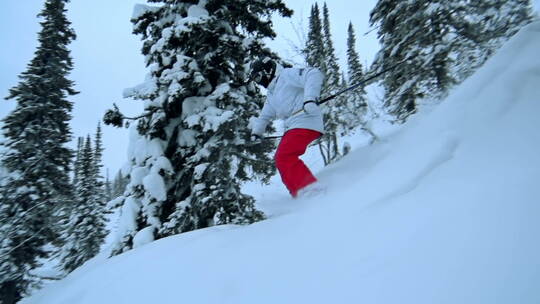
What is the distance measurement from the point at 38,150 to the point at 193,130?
11.1 metres

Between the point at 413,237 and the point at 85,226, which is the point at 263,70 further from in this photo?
the point at 85,226

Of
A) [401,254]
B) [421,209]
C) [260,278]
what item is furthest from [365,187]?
[260,278]

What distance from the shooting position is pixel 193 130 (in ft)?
24.2

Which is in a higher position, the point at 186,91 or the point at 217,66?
the point at 217,66

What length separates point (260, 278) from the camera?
2.20 metres

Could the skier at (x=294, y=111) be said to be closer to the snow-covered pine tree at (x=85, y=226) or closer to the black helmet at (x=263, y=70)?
the black helmet at (x=263, y=70)

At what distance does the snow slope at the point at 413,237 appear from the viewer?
1625mm

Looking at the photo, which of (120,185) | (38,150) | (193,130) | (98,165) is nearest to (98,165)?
(98,165)

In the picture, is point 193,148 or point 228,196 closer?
point 228,196

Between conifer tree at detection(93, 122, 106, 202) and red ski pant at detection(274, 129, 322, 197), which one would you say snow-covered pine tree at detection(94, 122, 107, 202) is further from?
red ski pant at detection(274, 129, 322, 197)

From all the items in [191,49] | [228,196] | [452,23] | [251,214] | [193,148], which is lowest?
[251,214]

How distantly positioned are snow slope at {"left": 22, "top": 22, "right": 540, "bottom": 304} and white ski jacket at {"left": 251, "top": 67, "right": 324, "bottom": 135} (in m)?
0.99

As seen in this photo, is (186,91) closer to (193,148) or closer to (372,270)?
(193,148)

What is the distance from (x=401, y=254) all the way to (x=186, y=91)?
241 inches
